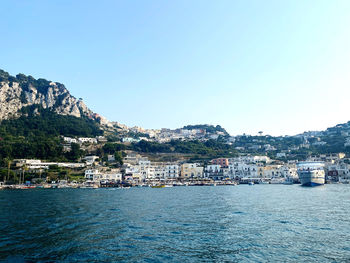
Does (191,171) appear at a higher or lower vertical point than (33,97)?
lower

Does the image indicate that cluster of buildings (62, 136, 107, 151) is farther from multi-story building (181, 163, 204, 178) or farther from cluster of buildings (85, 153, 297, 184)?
multi-story building (181, 163, 204, 178)

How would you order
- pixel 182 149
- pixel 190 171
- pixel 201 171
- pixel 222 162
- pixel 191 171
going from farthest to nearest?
pixel 182 149 → pixel 222 162 → pixel 190 171 → pixel 191 171 → pixel 201 171

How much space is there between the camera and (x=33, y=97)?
494 ft

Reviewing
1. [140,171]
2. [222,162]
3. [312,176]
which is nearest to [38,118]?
[140,171]

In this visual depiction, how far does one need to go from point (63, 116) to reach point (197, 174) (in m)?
86.6

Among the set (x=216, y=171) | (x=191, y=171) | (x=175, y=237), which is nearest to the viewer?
(x=175, y=237)

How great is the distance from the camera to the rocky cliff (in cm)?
13488

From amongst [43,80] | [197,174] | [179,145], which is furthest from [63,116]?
[197,174]

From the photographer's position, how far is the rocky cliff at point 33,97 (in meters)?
135

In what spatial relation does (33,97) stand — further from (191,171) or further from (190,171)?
(191,171)

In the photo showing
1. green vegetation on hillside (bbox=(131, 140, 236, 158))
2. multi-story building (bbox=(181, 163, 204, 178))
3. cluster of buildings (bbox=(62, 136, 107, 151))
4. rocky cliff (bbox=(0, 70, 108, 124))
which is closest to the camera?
multi-story building (bbox=(181, 163, 204, 178))

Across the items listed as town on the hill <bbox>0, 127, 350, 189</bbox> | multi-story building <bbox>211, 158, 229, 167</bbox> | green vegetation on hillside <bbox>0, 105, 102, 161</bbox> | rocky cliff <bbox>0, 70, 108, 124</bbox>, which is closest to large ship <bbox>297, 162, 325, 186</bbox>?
town on the hill <bbox>0, 127, 350, 189</bbox>

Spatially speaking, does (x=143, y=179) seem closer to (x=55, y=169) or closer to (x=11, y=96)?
(x=55, y=169)

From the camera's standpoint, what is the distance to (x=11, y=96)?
139 meters
